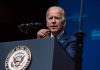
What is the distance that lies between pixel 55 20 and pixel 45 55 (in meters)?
0.68

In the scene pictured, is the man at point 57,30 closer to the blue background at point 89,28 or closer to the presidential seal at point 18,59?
the presidential seal at point 18,59

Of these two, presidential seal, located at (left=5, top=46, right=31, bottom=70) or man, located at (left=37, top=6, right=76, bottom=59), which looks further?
man, located at (left=37, top=6, right=76, bottom=59)

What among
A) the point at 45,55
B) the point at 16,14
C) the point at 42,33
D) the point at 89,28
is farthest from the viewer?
the point at 16,14

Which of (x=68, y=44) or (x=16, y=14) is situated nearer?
(x=68, y=44)

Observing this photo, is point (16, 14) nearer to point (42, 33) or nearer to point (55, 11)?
point (55, 11)

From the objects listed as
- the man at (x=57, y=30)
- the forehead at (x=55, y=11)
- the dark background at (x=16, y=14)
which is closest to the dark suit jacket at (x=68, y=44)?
the man at (x=57, y=30)

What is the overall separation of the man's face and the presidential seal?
0.56 meters

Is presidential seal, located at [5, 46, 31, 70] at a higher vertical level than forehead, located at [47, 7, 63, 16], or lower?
lower

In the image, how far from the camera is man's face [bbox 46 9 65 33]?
85.2 inches

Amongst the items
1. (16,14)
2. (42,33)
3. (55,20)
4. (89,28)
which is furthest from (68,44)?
(16,14)

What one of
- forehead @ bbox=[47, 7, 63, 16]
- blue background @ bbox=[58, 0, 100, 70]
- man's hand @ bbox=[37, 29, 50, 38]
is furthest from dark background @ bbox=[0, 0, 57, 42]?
man's hand @ bbox=[37, 29, 50, 38]

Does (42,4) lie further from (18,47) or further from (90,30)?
(18,47)

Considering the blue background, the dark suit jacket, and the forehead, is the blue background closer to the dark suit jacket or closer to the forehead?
the forehead

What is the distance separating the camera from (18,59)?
1594 millimetres
